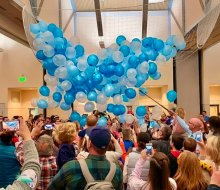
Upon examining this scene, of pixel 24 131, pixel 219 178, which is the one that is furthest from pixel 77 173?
pixel 219 178

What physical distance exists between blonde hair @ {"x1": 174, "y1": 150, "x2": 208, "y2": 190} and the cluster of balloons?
337cm

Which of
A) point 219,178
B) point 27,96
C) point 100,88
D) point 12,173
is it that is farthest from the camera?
point 27,96

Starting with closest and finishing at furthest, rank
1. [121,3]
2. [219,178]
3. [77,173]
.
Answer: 1. [219,178]
2. [77,173]
3. [121,3]

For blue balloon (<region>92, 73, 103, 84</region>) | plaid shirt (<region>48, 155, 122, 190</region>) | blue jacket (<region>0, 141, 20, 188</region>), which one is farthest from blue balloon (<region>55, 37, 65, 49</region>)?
plaid shirt (<region>48, 155, 122, 190</region>)

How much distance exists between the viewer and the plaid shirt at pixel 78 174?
2449mm

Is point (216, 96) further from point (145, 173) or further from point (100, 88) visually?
point (145, 173)

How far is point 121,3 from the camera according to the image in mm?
13703

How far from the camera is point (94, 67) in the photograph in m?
6.38

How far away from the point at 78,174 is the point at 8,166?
1324 millimetres

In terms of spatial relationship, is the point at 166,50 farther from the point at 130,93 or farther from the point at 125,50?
the point at 130,93

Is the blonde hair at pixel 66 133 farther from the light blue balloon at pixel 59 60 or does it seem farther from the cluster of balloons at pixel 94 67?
the light blue balloon at pixel 59 60

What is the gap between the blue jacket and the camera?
348cm

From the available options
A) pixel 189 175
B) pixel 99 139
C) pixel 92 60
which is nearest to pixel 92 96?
pixel 92 60

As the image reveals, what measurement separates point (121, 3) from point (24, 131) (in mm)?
12466
